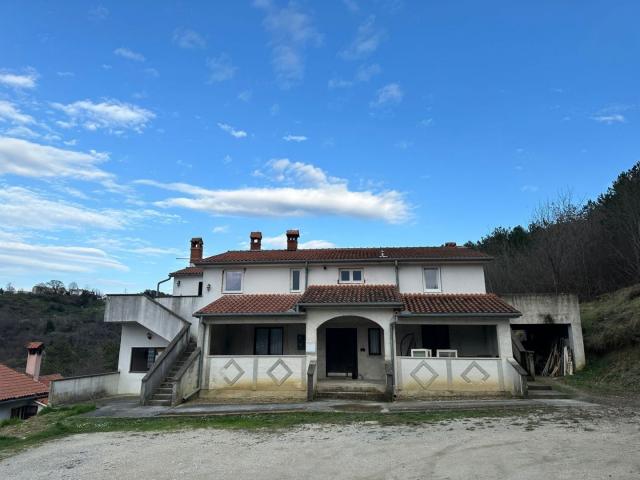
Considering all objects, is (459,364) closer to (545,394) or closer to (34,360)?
(545,394)

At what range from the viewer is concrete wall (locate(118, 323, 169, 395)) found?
21.1 m

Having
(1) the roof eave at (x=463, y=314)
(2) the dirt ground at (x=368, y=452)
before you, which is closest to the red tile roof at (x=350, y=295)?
(1) the roof eave at (x=463, y=314)

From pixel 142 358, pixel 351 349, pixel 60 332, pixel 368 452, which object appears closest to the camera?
pixel 368 452

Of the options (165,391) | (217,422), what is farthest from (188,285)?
(217,422)

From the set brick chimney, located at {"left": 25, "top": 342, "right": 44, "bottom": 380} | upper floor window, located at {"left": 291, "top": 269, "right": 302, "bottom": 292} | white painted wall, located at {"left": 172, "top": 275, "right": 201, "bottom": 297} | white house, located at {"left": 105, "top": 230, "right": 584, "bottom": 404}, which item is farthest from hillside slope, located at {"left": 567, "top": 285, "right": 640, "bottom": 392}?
brick chimney, located at {"left": 25, "top": 342, "right": 44, "bottom": 380}

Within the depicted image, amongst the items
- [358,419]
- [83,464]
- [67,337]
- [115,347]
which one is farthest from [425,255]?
[67,337]

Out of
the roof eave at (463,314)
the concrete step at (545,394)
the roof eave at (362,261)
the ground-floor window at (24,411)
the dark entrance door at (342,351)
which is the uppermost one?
the roof eave at (362,261)

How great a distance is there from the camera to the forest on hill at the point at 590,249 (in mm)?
31031

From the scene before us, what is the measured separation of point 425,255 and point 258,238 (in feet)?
32.0

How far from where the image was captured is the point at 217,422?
40.8 feet

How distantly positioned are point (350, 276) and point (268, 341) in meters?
4.98

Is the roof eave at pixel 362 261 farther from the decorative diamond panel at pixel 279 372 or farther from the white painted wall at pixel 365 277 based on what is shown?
the decorative diamond panel at pixel 279 372

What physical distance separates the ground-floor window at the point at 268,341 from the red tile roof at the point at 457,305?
614 cm

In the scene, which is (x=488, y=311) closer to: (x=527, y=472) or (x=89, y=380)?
A: (x=527, y=472)
